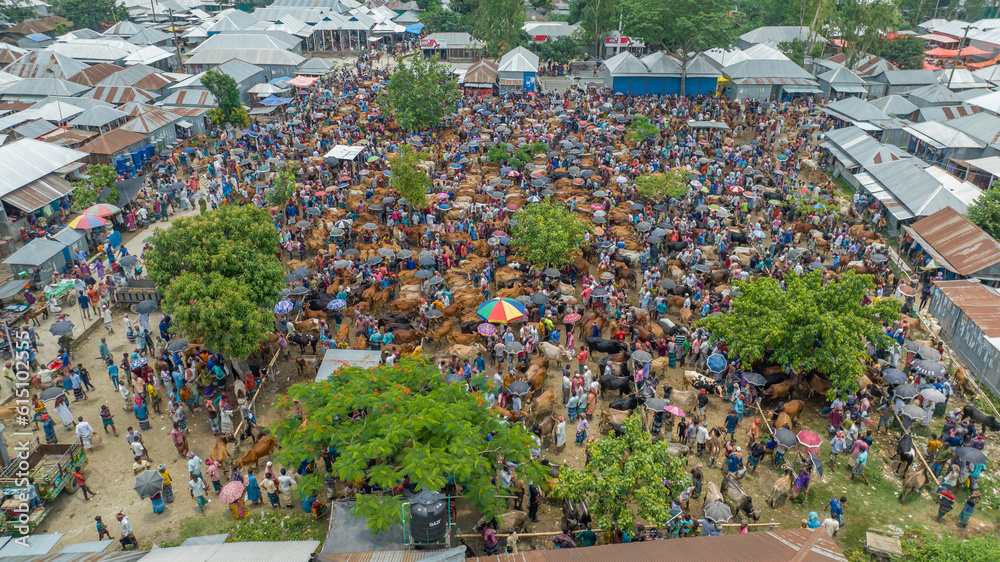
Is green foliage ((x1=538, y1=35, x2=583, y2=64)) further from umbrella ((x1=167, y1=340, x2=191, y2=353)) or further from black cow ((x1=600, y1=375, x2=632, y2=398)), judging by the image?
umbrella ((x1=167, y1=340, x2=191, y2=353))

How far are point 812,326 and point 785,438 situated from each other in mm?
4143

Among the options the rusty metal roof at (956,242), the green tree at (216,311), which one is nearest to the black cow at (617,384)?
the green tree at (216,311)

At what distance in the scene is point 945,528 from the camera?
18016 millimetres

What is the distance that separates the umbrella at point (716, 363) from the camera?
2288 cm

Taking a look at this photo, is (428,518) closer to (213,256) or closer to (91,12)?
(213,256)

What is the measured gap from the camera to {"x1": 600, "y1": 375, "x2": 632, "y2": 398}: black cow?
908 inches

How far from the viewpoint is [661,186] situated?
3638 centimetres

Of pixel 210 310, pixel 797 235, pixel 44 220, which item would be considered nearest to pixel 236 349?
pixel 210 310

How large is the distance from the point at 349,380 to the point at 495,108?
41873 mm

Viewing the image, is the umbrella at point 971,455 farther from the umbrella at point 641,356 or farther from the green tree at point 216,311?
the green tree at point 216,311

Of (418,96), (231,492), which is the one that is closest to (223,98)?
(418,96)

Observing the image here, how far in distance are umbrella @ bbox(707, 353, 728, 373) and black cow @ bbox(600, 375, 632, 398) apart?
9.50ft

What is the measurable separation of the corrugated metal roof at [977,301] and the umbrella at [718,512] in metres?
14.7

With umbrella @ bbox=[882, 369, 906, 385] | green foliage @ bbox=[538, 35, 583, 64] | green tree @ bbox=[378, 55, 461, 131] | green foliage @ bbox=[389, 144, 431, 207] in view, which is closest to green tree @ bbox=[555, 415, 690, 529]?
umbrella @ bbox=[882, 369, 906, 385]
